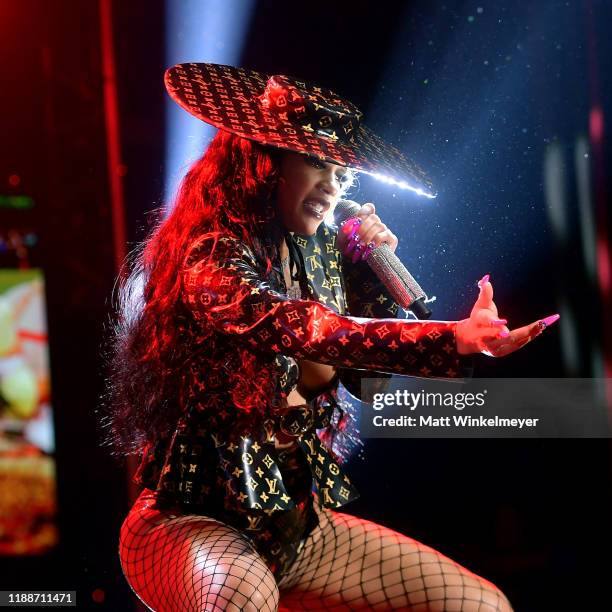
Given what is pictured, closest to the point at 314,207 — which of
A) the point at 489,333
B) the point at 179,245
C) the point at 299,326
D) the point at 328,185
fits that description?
the point at 328,185

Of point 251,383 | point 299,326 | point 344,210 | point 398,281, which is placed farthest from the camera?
point 344,210

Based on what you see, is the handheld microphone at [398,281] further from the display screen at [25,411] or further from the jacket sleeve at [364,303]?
the display screen at [25,411]

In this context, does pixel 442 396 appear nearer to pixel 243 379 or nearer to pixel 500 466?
pixel 500 466

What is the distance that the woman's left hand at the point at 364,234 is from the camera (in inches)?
60.8

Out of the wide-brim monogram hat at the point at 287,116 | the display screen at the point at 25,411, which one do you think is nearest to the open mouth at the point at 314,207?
the wide-brim monogram hat at the point at 287,116

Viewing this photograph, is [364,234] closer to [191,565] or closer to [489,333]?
[489,333]

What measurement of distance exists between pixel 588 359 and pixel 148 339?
119 cm

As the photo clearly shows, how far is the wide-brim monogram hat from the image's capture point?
1.28 metres

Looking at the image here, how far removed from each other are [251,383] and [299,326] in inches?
10.8

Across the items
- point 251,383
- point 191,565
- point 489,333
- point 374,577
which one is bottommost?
point 374,577

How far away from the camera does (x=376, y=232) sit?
60.9 inches

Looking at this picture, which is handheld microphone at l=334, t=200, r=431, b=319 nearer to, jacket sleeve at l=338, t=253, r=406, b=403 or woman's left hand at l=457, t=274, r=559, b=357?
jacket sleeve at l=338, t=253, r=406, b=403

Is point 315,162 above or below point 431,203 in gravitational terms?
above

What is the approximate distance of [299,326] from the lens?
112 cm
